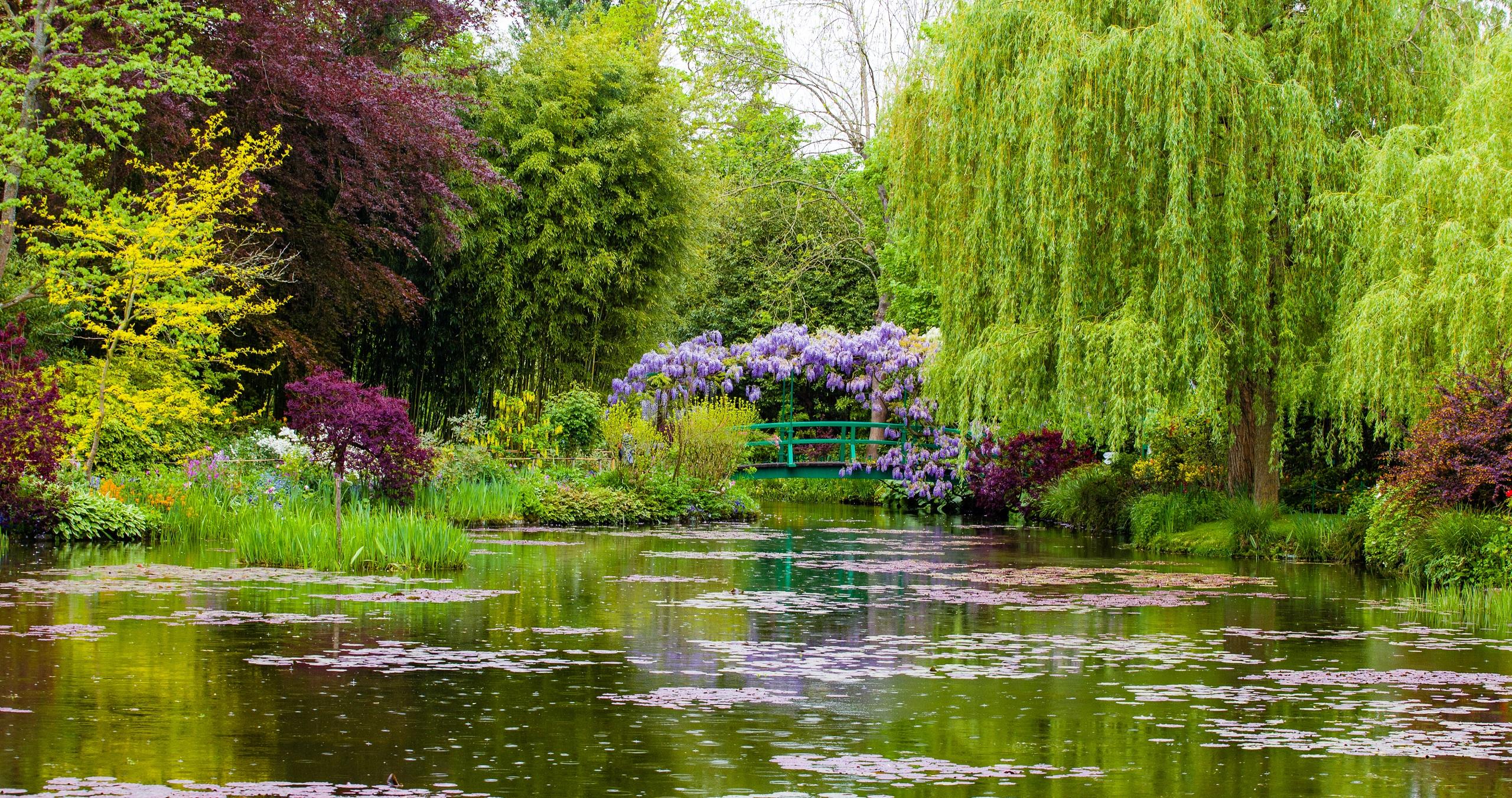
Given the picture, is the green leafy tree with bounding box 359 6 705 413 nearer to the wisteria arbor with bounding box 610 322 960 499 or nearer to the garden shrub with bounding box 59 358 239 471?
the wisteria arbor with bounding box 610 322 960 499

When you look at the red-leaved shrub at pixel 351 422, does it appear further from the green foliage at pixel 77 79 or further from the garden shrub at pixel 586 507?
the garden shrub at pixel 586 507

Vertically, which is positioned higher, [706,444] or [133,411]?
[133,411]

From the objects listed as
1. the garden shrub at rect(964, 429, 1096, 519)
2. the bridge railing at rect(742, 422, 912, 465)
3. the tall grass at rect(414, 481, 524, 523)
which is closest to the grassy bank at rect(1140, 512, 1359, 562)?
the garden shrub at rect(964, 429, 1096, 519)

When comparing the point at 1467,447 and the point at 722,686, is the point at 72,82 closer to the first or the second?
the point at 722,686

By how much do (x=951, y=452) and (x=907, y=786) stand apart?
21500 mm

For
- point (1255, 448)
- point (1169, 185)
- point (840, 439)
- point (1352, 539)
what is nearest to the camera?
point (1169, 185)

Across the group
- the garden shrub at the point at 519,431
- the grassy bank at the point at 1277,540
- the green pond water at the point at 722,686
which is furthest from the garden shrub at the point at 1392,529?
the garden shrub at the point at 519,431

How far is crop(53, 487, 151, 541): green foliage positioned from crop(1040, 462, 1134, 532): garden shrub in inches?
487

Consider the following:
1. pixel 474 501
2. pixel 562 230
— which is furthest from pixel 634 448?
pixel 562 230

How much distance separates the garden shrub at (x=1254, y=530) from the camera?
16.5m

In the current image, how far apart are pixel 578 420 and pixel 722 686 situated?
49.4ft

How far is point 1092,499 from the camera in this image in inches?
848

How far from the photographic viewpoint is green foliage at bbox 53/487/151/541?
14258 millimetres

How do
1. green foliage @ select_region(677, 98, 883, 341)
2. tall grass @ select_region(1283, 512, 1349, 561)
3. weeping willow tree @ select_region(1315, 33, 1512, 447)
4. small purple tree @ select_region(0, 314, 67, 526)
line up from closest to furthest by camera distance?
small purple tree @ select_region(0, 314, 67, 526)
weeping willow tree @ select_region(1315, 33, 1512, 447)
tall grass @ select_region(1283, 512, 1349, 561)
green foliage @ select_region(677, 98, 883, 341)
